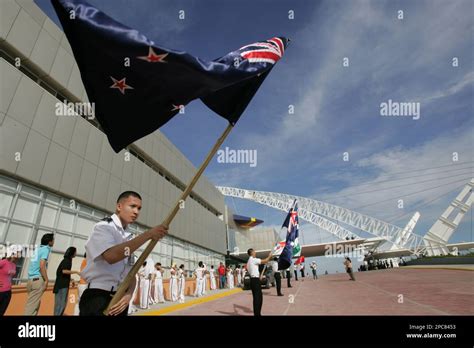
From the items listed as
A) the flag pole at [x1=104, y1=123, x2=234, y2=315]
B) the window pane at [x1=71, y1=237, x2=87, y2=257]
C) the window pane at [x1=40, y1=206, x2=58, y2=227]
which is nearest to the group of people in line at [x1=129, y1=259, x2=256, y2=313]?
the window pane at [x1=71, y1=237, x2=87, y2=257]

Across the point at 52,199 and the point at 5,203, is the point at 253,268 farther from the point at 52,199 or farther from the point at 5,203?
the point at 52,199

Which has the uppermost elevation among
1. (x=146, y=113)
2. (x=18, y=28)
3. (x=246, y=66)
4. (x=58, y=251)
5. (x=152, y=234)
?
(x=18, y=28)

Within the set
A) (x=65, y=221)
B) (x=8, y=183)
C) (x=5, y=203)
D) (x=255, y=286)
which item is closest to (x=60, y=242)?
(x=65, y=221)

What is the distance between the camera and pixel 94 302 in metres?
1.89

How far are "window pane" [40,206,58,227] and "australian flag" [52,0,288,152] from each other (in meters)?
9.69

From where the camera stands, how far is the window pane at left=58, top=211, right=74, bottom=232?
11.0 m

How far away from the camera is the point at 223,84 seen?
9.59 feet

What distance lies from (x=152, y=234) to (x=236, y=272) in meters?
24.7

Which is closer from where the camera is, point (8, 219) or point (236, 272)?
point (8, 219)

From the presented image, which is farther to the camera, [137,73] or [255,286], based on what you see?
[255,286]

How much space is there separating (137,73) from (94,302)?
217 centimetres

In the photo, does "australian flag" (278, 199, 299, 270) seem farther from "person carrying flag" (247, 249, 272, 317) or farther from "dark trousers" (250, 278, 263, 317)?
"dark trousers" (250, 278, 263, 317)
